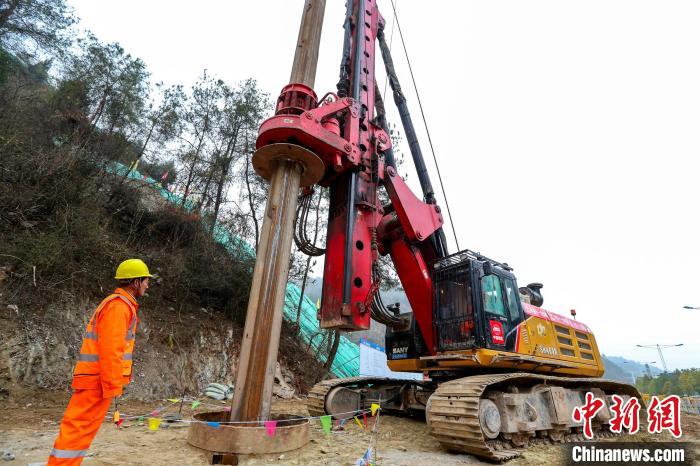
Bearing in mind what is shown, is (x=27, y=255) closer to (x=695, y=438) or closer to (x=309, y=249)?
(x=309, y=249)

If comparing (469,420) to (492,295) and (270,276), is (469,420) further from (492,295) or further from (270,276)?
(270,276)

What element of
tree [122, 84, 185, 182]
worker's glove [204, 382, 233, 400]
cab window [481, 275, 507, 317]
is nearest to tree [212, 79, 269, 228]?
tree [122, 84, 185, 182]

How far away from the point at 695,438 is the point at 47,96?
64.1 feet

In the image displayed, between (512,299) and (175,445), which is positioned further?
(512,299)

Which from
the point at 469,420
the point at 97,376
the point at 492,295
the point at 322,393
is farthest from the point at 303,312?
the point at 97,376

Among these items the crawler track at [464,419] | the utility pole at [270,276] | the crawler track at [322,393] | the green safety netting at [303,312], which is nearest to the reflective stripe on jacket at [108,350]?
the utility pole at [270,276]

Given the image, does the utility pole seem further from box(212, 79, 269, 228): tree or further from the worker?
box(212, 79, 269, 228): tree

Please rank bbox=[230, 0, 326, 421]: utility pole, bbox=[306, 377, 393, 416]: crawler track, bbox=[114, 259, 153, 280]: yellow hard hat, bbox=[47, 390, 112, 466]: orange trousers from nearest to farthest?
1. bbox=[47, 390, 112, 466]: orange trousers
2. bbox=[114, 259, 153, 280]: yellow hard hat
3. bbox=[230, 0, 326, 421]: utility pole
4. bbox=[306, 377, 393, 416]: crawler track

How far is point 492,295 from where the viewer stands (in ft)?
21.3

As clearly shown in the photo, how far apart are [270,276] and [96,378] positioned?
6.62 feet

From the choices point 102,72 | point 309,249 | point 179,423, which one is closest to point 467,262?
point 309,249

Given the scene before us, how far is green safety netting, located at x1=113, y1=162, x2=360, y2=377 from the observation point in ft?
44.0

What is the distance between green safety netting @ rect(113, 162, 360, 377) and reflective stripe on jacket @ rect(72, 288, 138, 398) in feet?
33.9

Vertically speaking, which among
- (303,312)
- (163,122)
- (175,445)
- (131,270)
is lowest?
(175,445)
